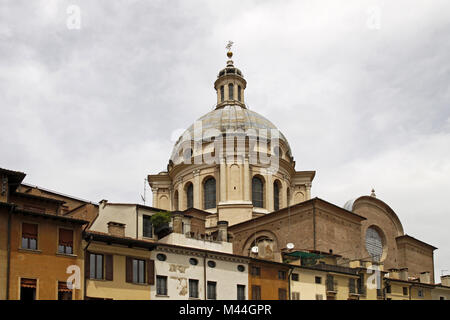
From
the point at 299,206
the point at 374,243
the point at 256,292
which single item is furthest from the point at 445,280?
the point at 256,292

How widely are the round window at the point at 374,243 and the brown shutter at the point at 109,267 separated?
32.8 meters

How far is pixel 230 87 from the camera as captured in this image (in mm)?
74688

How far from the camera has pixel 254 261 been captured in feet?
133

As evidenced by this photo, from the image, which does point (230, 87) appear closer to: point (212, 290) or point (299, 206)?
point (299, 206)

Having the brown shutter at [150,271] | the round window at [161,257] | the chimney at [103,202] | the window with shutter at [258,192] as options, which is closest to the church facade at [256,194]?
the window with shutter at [258,192]

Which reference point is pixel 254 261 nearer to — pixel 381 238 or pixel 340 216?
pixel 340 216

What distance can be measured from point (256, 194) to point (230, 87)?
48.7 ft

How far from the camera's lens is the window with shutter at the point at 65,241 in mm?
32312

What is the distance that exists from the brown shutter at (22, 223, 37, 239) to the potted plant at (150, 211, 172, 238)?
1128cm

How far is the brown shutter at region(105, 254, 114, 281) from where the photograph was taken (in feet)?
111

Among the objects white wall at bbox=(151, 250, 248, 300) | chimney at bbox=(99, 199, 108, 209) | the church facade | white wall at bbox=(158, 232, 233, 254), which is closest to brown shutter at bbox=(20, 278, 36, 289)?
white wall at bbox=(151, 250, 248, 300)
